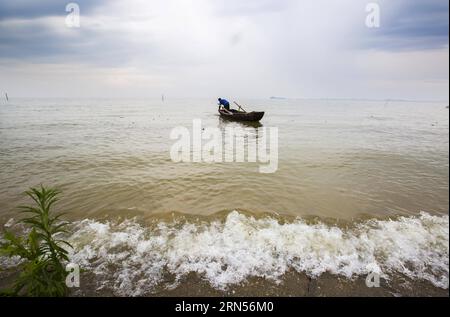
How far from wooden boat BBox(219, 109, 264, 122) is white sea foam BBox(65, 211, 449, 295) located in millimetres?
26837

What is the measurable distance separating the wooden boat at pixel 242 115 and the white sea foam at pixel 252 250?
26837mm

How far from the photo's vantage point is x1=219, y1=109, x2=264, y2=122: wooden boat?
109 ft

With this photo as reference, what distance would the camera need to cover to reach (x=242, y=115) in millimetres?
34406

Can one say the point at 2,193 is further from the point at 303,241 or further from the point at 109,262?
the point at 303,241

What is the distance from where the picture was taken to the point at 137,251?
5.99 metres

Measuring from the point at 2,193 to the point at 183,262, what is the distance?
9.17 m

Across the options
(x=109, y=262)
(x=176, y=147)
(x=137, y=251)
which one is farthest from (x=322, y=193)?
(x=176, y=147)
